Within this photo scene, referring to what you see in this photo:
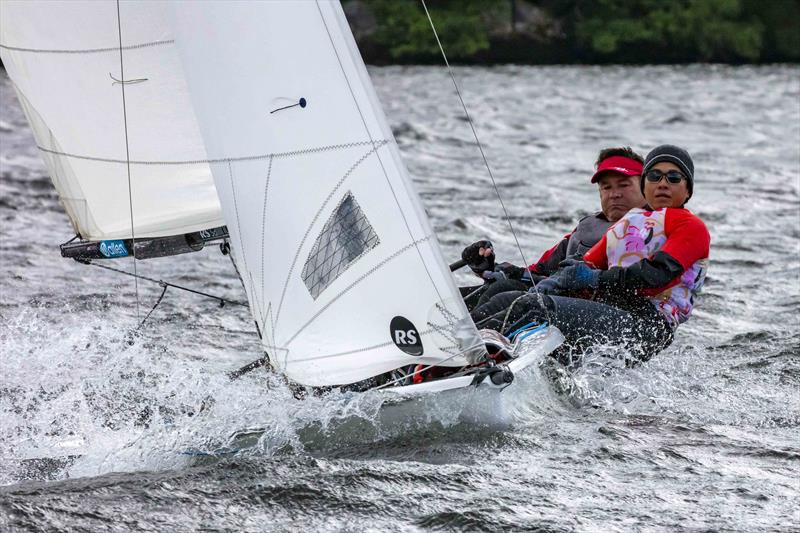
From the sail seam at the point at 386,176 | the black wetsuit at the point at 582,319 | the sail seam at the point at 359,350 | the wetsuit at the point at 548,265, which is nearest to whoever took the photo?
the sail seam at the point at 386,176

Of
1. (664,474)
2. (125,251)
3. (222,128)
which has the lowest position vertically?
(664,474)

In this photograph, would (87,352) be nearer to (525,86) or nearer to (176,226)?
→ (176,226)

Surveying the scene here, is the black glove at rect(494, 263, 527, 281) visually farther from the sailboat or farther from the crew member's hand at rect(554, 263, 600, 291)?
the sailboat

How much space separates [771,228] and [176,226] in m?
6.87

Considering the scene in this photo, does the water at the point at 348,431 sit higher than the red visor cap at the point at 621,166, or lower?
lower

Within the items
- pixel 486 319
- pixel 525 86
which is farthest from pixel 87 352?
pixel 525 86

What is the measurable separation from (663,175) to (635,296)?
0.54 m

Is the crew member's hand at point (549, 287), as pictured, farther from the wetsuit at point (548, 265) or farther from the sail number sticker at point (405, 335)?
the sail number sticker at point (405, 335)

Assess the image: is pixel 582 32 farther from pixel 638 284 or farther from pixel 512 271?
pixel 638 284

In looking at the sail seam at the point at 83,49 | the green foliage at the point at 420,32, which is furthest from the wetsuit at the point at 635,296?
the green foliage at the point at 420,32

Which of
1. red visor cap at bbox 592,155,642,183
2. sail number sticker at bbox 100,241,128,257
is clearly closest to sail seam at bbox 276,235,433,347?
sail number sticker at bbox 100,241,128,257

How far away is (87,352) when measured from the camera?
6117mm

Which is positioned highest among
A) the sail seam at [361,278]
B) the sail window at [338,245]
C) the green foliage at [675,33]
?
the sail window at [338,245]

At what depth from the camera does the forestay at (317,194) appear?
411 cm
